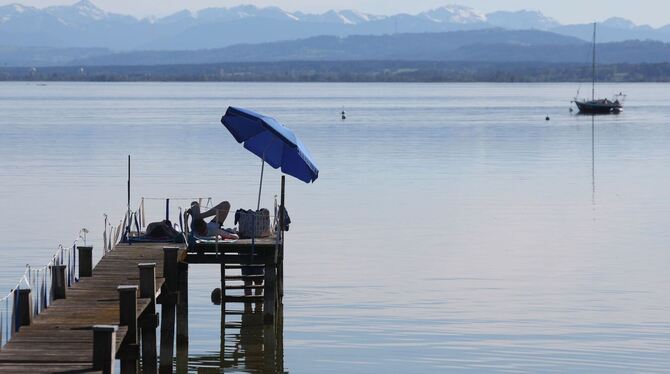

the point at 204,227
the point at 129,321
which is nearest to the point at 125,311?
the point at 129,321

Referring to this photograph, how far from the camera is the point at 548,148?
83.2 metres

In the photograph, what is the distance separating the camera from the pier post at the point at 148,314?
21.2 meters

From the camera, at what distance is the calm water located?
26.0 metres

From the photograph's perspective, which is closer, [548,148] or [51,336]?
[51,336]

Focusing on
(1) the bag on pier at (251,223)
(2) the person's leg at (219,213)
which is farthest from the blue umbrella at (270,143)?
(1) the bag on pier at (251,223)

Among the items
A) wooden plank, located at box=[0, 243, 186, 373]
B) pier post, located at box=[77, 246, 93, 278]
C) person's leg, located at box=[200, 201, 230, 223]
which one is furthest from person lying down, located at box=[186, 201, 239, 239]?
pier post, located at box=[77, 246, 93, 278]

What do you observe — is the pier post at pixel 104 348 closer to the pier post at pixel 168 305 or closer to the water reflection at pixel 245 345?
the pier post at pixel 168 305

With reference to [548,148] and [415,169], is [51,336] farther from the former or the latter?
[548,148]

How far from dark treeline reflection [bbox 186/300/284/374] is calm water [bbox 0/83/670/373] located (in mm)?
113

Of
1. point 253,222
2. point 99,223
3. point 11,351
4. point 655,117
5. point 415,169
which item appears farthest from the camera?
point 655,117

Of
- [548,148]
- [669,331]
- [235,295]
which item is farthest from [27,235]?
[548,148]

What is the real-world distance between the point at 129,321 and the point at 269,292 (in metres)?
7.55

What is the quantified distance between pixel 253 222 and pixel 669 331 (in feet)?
25.0

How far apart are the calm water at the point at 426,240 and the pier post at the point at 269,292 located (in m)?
0.52
